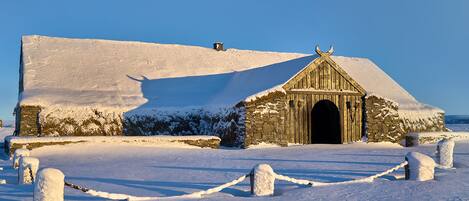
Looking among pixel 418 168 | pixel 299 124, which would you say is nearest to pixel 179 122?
pixel 299 124

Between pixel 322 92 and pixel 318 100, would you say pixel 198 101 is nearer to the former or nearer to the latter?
pixel 318 100

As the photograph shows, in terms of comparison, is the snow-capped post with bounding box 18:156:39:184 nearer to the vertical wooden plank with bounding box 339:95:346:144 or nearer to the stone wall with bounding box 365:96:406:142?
the vertical wooden plank with bounding box 339:95:346:144

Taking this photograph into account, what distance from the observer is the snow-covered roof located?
76.3 feet

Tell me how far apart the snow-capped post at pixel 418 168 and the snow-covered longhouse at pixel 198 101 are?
10.2 m

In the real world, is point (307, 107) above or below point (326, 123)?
above

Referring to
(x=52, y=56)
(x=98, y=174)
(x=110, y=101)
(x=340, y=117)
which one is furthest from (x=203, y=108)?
(x=98, y=174)

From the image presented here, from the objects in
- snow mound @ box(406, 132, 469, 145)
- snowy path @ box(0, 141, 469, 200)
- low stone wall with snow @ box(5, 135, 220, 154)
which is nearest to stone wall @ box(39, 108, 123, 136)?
low stone wall with snow @ box(5, 135, 220, 154)

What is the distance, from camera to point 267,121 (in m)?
20.9

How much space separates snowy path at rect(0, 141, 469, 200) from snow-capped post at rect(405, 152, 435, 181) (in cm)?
30

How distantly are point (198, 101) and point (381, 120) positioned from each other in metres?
9.25

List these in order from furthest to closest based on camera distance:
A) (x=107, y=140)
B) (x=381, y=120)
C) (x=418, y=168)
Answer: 1. (x=381, y=120)
2. (x=107, y=140)
3. (x=418, y=168)

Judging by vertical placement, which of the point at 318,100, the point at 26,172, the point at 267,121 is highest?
the point at 318,100

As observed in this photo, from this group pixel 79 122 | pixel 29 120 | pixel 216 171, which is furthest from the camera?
pixel 79 122

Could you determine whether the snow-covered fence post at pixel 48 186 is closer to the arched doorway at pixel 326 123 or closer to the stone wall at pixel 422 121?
the arched doorway at pixel 326 123
